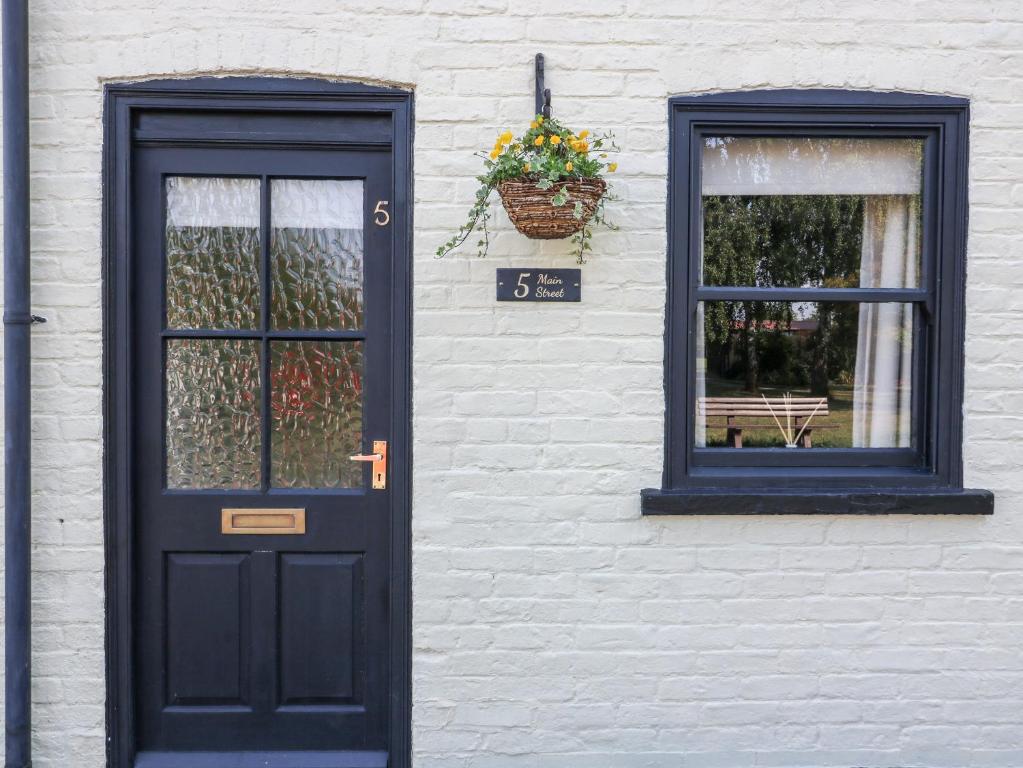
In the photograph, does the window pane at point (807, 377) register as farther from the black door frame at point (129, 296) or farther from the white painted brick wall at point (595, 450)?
the black door frame at point (129, 296)

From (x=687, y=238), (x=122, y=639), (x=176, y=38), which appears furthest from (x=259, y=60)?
(x=122, y=639)

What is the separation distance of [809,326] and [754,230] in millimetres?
438

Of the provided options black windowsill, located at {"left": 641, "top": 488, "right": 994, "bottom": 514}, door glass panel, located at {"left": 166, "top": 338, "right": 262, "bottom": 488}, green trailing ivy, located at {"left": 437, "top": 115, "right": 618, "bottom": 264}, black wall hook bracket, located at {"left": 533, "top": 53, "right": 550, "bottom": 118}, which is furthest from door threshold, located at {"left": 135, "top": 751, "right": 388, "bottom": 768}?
black wall hook bracket, located at {"left": 533, "top": 53, "right": 550, "bottom": 118}

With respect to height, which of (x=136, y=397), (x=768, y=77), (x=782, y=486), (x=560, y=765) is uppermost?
(x=768, y=77)

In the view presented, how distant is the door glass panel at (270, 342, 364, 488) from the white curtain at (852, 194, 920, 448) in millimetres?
1986

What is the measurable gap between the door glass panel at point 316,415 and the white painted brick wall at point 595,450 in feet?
1.00

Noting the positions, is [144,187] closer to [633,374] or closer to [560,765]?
[633,374]

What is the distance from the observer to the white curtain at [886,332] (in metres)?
3.16

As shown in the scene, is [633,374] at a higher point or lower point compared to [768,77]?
lower

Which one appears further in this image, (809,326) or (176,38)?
(809,326)

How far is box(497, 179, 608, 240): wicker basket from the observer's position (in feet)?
8.96

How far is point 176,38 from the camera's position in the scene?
2924mm

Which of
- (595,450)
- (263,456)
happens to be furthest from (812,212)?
(263,456)

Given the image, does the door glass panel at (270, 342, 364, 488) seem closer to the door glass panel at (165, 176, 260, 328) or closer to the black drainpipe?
the door glass panel at (165, 176, 260, 328)
